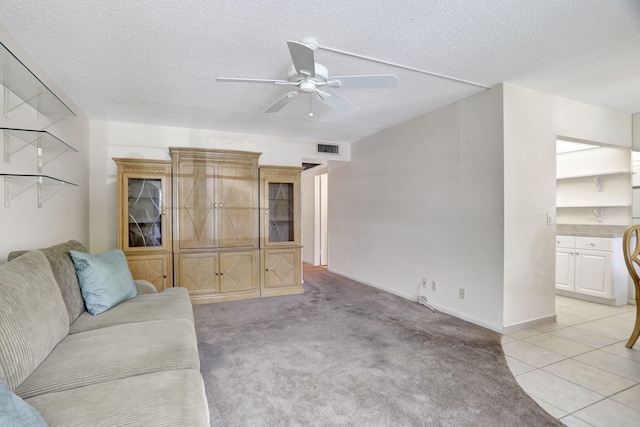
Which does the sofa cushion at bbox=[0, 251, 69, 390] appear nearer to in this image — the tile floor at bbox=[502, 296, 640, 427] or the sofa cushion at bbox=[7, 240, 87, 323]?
the sofa cushion at bbox=[7, 240, 87, 323]

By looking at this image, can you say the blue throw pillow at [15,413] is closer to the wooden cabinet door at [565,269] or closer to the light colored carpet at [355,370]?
the light colored carpet at [355,370]

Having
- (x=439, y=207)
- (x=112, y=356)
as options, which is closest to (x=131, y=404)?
(x=112, y=356)

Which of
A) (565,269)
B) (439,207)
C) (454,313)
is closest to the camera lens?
(454,313)

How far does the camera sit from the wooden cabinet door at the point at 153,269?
376 centimetres

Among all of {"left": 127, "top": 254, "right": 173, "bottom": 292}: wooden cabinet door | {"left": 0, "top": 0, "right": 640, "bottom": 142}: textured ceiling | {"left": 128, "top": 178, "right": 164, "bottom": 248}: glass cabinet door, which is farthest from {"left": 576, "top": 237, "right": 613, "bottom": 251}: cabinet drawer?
{"left": 128, "top": 178, "right": 164, "bottom": 248}: glass cabinet door

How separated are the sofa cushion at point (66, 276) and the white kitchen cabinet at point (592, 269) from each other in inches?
206

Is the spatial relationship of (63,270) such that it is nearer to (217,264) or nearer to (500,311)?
(217,264)

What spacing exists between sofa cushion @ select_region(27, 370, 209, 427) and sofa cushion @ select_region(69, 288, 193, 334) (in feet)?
2.64

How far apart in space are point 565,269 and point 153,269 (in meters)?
5.28

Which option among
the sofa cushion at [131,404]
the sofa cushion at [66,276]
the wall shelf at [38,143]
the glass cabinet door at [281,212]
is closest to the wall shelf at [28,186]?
the wall shelf at [38,143]

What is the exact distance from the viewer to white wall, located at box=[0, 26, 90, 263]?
207 centimetres

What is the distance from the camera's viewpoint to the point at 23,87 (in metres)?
2.04

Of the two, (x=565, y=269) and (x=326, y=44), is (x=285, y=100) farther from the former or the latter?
(x=565, y=269)

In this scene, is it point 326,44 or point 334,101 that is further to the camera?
point 334,101
